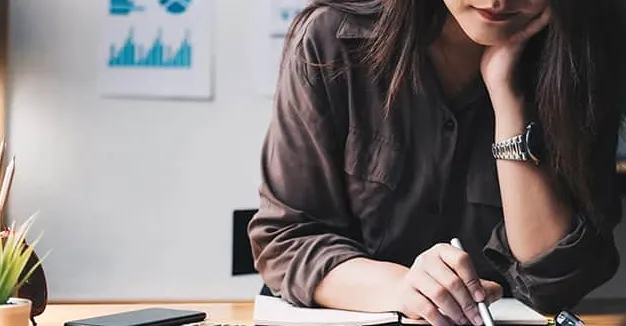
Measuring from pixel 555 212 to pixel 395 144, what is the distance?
0.61ft

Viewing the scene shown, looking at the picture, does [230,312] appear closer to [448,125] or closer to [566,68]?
[448,125]

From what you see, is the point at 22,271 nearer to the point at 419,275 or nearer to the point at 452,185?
the point at 419,275

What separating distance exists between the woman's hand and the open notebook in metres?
0.23

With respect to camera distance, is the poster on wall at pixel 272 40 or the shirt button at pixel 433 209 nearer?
the shirt button at pixel 433 209

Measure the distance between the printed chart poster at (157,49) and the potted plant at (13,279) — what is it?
1.06 meters

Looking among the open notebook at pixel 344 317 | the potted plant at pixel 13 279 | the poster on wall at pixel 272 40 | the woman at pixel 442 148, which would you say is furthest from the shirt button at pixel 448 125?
the poster on wall at pixel 272 40

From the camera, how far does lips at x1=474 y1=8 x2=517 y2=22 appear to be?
0.83m

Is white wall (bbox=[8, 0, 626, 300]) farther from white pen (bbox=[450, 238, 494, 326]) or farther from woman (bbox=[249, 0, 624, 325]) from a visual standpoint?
white pen (bbox=[450, 238, 494, 326])

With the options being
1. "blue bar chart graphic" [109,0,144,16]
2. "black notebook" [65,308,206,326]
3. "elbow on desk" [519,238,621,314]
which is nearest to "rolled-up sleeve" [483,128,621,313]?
"elbow on desk" [519,238,621,314]

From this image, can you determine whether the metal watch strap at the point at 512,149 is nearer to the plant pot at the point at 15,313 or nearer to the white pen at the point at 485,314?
the white pen at the point at 485,314

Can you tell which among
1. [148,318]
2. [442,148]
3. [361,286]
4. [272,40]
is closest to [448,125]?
[442,148]

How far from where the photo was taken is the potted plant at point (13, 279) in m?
0.72

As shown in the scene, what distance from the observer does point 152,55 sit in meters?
1.82

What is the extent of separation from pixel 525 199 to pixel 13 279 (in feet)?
1.64
